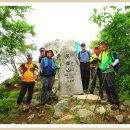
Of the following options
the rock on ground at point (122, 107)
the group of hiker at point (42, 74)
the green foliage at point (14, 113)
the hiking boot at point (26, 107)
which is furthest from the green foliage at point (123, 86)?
the green foliage at point (14, 113)

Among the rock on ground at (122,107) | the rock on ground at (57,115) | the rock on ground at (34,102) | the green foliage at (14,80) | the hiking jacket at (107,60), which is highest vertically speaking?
the hiking jacket at (107,60)

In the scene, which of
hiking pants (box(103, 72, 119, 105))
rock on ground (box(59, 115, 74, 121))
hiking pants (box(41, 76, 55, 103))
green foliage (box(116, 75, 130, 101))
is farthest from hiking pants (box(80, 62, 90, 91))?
rock on ground (box(59, 115, 74, 121))

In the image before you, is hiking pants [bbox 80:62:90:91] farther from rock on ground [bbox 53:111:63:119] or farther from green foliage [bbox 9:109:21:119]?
green foliage [bbox 9:109:21:119]

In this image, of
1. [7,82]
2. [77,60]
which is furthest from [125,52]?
[7,82]

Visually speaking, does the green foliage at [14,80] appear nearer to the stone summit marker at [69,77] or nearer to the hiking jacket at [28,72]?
the stone summit marker at [69,77]

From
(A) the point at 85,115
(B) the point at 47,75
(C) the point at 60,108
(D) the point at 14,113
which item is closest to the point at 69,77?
(B) the point at 47,75

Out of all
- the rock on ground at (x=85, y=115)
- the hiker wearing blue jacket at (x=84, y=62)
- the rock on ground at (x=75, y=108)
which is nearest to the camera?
the rock on ground at (x=85, y=115)

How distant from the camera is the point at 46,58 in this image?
11719 mm

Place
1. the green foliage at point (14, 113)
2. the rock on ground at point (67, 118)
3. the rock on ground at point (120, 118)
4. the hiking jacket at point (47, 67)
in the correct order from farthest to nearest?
the hiking jacket at point (47, 67), the green foliage at point (14, 113), the rock on ground at point (67, 118), the rock on ground at point (120, 118)

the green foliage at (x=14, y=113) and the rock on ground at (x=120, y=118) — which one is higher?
the rock on ground at (x=120, y=118)

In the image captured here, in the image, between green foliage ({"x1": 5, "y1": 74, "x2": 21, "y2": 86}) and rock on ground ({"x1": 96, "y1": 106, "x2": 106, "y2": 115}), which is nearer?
rock on ground ({"x1": 96, "y1": 106, "x2": 106, "y2": 115})

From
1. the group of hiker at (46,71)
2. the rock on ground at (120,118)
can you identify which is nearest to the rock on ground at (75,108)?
the group of hiker at (46,71)

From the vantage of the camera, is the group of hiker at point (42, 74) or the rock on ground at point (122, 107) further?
the group of hiker at point (42, 74)

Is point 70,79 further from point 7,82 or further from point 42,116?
point 7,82
